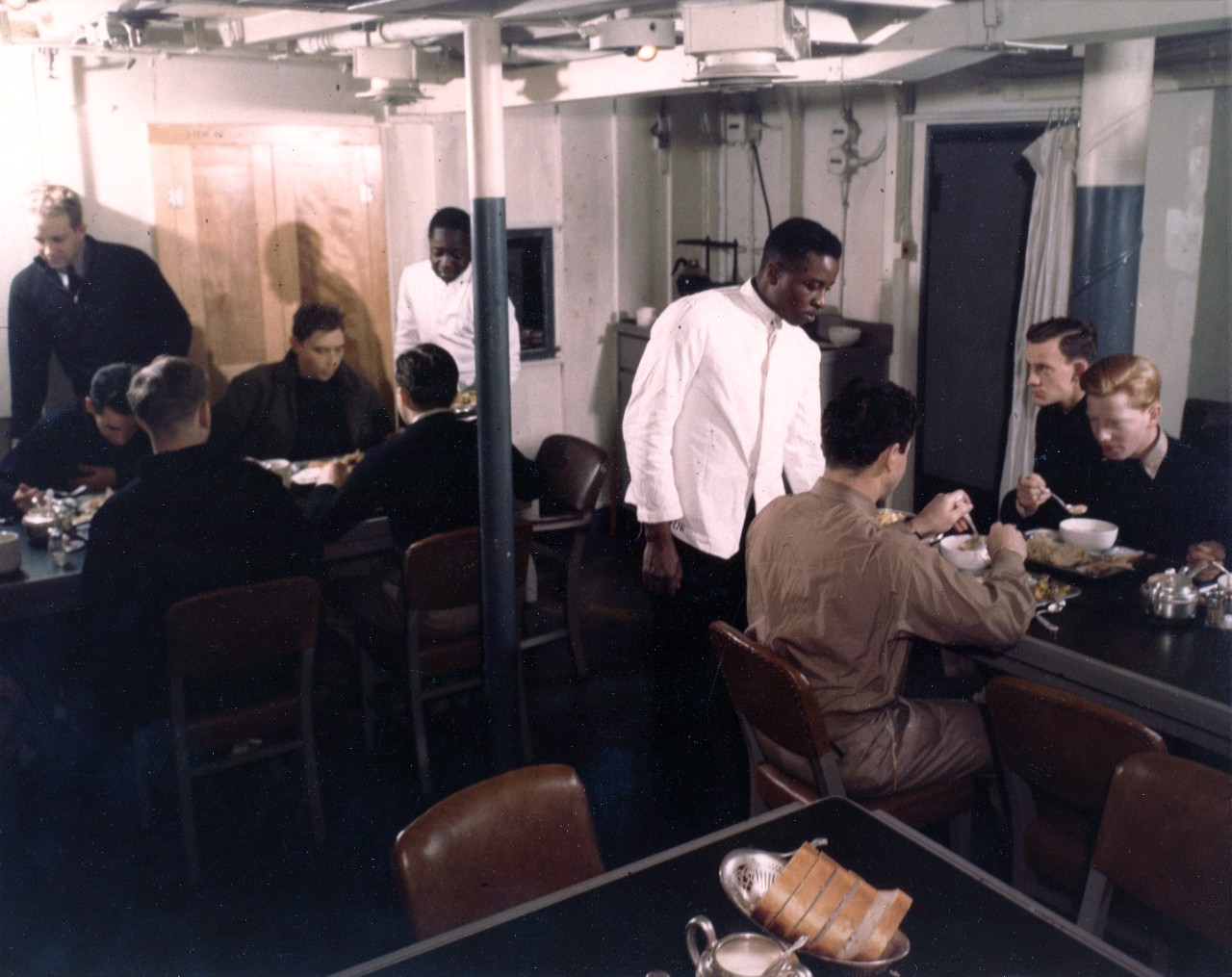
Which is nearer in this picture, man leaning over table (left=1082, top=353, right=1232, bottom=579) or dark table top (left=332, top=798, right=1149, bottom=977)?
dark table top (left=332, top=798, right=1149, bottom=977)

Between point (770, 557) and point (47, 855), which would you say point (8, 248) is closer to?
point (47, 855)

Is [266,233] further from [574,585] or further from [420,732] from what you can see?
[420,732]

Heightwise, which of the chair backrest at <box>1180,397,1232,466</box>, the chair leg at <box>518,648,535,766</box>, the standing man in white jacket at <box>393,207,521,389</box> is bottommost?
the chair leg at <box>518,648,535,766</box>

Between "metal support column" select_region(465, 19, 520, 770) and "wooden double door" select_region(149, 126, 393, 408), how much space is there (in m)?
2.81

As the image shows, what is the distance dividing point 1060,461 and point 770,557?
145cm

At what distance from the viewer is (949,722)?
262cm

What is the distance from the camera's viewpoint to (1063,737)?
2.12m

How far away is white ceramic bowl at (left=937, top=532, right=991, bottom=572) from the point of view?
297cm

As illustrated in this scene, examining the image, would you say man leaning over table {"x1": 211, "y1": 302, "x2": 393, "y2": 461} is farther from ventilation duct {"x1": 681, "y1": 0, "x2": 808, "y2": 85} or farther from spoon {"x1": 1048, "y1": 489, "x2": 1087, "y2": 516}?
spoon {"x1": 1048, "y1": 489, "x2": 1087, "y2": 516}

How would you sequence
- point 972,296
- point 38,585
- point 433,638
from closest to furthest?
1. point 38,585
2. point 433,638
3. point 972,296

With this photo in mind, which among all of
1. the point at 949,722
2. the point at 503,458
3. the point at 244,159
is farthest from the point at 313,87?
the point at 949,722

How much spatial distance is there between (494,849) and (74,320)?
3.79 meters

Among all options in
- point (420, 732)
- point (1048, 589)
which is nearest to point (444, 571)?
point (420, 732)

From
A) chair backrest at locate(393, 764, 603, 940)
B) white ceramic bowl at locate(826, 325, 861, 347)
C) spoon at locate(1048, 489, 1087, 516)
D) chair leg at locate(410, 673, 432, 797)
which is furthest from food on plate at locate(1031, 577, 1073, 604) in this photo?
white ceramic bowl at locate(826, 325, 861, 347)
